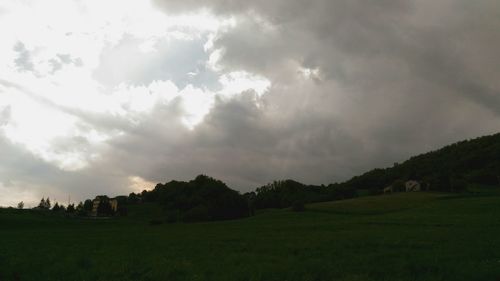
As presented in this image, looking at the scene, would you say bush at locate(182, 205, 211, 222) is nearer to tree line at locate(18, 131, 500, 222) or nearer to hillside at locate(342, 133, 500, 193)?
tree line at locate(18, 131, 500, 222)

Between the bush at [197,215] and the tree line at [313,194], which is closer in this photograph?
the bush at [197,215]

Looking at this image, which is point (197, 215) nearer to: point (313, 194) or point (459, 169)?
point (313, 194)

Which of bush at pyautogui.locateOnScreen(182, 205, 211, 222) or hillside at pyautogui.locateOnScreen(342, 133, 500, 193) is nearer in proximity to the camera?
bush at pyautogui.locateOnScreen(182, 205, 211, 222)

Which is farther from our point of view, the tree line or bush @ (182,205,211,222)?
the tree line

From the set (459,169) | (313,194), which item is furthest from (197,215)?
(459,169)

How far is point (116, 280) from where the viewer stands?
1811 centimetres

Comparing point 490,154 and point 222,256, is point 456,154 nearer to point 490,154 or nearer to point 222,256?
point 490,154

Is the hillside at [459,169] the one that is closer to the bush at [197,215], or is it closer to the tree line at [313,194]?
the tree line at [313,194]

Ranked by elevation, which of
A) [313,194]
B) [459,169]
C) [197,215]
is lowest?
[197,215]

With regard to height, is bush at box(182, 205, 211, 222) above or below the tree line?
below

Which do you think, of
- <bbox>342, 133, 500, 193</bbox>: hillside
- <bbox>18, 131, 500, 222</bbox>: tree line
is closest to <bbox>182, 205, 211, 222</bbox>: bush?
<bbox>18, 131, 500, 222</bbox>: tree line

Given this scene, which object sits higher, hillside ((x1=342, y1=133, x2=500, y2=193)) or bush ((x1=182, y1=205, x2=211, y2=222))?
hillside ((x1=342, y1=133, x2=500, y2=193))

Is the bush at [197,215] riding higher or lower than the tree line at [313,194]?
lower

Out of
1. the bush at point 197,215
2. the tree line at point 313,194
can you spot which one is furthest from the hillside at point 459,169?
the bush at point 197,215
